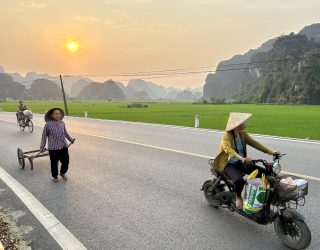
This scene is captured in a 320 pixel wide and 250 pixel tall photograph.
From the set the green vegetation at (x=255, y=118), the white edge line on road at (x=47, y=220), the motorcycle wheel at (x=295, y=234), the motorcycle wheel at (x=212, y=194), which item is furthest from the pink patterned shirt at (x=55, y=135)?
A: the green vegetation at (x=255, y=118)

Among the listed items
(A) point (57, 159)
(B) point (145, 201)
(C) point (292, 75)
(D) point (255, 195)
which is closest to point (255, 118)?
(A) point (57, 159)

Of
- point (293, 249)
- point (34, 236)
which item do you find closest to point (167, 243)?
point (293, 249)

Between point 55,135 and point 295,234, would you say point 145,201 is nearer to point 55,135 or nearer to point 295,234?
point 295,234

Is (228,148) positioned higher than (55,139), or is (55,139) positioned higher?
(228,148)

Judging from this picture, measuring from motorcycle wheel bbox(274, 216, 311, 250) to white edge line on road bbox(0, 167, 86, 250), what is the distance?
2.51 meters

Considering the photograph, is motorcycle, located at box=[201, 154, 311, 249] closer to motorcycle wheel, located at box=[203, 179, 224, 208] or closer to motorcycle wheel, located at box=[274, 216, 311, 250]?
motorcycle wheel, located at box=[274, 216, 311, 250]

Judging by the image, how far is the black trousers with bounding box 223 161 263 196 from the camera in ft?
16.7

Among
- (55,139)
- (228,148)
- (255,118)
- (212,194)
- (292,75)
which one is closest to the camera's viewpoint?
(228,148)

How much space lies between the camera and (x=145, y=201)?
627cm

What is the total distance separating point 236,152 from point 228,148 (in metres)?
0.15

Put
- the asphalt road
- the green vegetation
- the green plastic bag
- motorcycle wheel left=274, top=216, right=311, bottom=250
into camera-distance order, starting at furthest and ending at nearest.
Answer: the green vegetation → the asphalt road → the green plastic bag → motorcycle wheel left=274, top=216, right=311, bottom=250

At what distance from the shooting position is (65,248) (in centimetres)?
444

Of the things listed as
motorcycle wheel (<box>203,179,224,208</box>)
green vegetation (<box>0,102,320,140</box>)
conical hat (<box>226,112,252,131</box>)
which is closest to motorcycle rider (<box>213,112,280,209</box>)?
conical hat (<box>226,112,252,131</box>)

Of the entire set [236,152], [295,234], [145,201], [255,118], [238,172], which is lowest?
[255,118]
